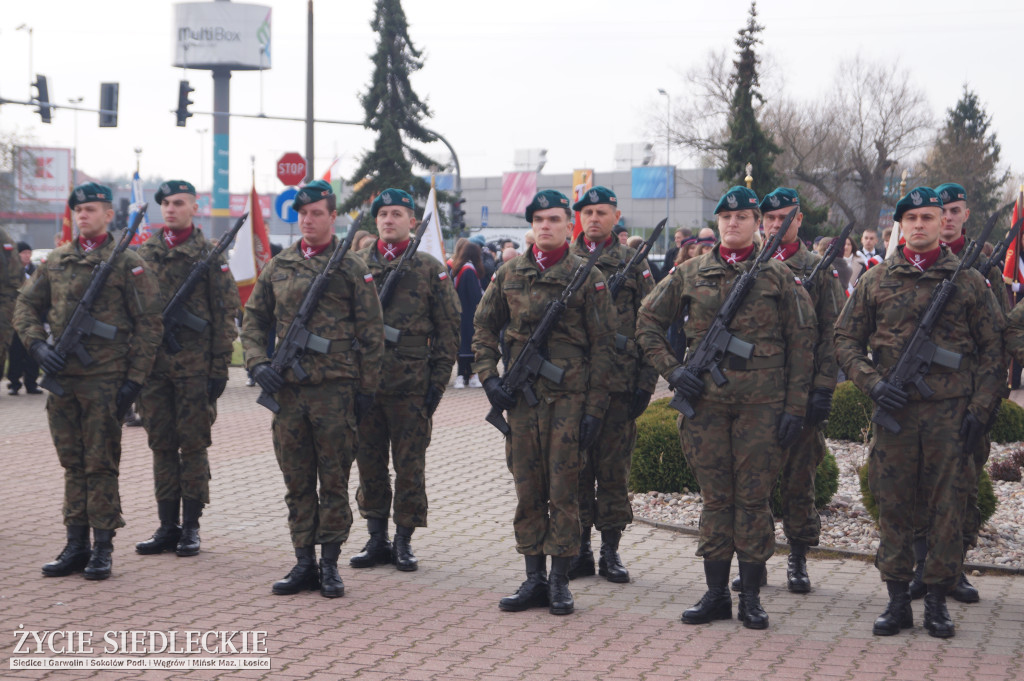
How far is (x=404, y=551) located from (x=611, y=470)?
4.66 feet

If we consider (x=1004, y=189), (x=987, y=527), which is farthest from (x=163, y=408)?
(x=1004, y=189)

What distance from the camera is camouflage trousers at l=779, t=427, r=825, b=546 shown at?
709 centimetres

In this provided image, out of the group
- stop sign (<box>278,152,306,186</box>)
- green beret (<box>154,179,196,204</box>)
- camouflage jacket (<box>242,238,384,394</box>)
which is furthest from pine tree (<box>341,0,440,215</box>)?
camouflage jacket (<box>242,238,384,394</box>)

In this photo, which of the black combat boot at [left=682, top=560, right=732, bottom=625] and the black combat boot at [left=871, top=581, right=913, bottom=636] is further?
the black combat boot at [left=682, top=560, right=732, bottom=625]

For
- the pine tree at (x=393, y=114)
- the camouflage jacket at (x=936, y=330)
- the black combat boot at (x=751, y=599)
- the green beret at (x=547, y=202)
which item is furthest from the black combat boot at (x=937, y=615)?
the pine tree at (x=393, y=114)

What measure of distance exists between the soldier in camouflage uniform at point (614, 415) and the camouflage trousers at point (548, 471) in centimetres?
46

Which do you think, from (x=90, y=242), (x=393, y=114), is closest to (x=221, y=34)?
(x=393, y=114)

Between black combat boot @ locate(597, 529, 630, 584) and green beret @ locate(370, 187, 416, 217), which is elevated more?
green beret @ locate(370, 187, 416, 217)

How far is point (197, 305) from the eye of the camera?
7.90 m

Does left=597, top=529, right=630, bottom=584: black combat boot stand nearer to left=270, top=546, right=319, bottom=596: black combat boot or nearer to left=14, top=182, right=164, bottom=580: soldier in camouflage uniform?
left=270, top=546, right=319, bottom=596: black combat boot

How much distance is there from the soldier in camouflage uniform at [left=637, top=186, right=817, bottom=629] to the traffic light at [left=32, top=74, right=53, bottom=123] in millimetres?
26774

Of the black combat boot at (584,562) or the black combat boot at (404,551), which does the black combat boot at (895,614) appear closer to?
the black combat boot at (584,562)

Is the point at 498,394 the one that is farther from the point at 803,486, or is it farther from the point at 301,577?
the point at 803,486

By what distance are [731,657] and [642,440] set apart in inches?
157
